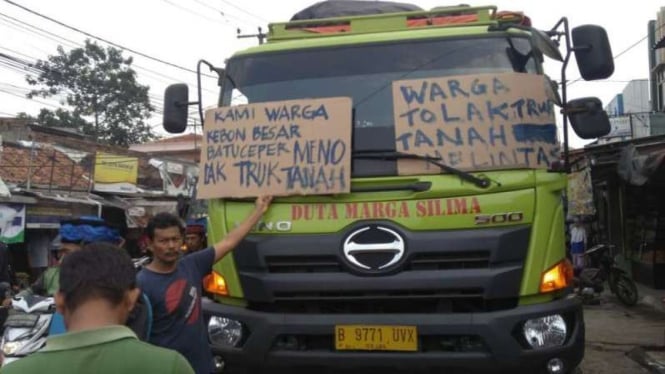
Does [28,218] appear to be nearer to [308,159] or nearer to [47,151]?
[47,151]

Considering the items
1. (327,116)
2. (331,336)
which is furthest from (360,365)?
(327,116)

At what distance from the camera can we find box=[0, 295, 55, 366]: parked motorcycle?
3.69m

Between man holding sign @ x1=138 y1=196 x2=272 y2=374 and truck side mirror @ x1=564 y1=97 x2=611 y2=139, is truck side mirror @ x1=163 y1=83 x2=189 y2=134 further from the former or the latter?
truck side mirror @ x1=564 y1=97 x2=611 y2=139

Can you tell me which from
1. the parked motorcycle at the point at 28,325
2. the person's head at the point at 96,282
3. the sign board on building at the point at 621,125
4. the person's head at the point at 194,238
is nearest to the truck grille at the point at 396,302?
the parked motorcycle at the point at 28,325

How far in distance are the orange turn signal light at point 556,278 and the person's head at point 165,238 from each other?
1.96m

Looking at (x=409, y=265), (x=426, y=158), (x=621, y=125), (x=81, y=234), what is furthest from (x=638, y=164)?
(x=621, y=125)

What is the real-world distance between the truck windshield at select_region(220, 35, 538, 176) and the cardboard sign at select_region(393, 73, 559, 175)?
17cm

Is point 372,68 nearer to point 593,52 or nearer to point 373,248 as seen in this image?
point 373,248

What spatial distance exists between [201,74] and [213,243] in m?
1.33

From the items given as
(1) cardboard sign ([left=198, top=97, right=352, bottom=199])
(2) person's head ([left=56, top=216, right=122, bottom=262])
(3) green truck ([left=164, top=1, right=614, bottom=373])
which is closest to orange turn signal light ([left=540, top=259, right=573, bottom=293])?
(3) green truck ([left=164, top=1, right=614, bottom=373])

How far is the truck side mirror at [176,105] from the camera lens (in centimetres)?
474

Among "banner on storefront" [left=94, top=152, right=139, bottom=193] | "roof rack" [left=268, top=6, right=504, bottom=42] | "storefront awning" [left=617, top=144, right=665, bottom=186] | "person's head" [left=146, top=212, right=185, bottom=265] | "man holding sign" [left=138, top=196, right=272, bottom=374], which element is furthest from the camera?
"banner on storefront" [left=94, top=152, right=139, bottom=193]

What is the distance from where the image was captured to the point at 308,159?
405 centimetres

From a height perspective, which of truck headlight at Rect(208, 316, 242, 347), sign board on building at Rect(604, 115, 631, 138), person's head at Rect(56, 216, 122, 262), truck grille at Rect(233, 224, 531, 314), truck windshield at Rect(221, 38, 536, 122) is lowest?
truck headlight at Rect(208, 316, 242, 347)
